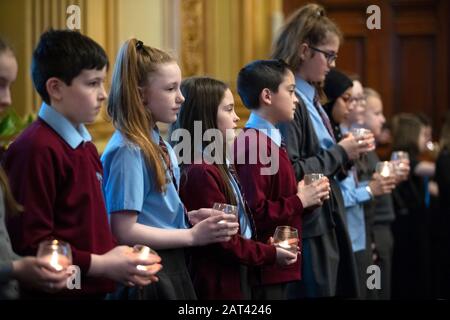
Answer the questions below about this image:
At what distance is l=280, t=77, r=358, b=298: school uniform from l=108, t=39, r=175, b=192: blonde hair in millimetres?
796

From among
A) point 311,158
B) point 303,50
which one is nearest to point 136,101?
point 311,158

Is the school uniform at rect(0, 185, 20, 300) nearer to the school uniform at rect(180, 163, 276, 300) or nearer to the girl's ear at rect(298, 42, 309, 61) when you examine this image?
the school uniform at rect(180, 163, 276, 300)

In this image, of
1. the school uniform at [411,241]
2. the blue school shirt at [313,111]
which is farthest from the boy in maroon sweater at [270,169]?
the school uniform at [411,241]

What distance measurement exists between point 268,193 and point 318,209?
28 cm

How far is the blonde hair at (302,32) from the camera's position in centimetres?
350

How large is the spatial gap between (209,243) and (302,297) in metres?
0.81

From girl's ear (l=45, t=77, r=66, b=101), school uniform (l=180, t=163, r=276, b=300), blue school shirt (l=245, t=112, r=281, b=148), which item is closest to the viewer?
girl's ear (l=45, t=77, r=66, b=101)

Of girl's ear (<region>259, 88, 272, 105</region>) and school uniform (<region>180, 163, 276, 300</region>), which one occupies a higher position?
girl's ear (<region>259, 88, 272, 105</region>)

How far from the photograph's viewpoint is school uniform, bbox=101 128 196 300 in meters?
2.52

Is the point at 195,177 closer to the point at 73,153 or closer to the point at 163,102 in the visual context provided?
the point at 163,102

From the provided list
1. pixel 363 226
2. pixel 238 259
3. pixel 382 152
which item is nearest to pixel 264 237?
pixel 238 259

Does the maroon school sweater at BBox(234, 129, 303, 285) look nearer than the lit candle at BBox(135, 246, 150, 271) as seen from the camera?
No

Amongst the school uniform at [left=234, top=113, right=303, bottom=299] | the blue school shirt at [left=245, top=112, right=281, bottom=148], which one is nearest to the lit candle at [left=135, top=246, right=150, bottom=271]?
the school uniform at [left=234, top=113, right=303, bottom=299]
